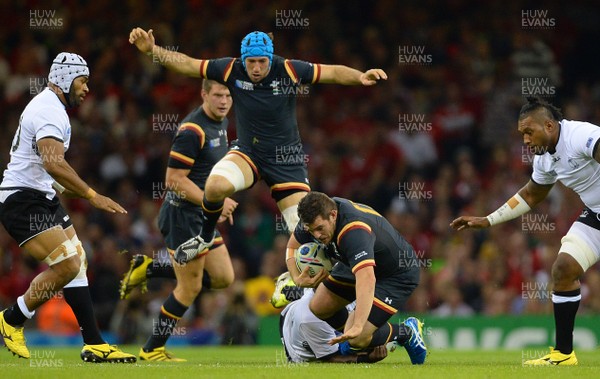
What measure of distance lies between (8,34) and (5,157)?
2.63 meters

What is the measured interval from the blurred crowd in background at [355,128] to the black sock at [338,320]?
5.70m

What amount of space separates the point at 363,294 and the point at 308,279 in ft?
3.15

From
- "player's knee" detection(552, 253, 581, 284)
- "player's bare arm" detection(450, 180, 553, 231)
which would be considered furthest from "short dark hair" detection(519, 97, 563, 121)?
"player's knee" detection(552, 253, 581, 284)

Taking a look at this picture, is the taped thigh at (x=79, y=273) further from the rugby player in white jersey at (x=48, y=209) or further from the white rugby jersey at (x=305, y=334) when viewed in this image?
the white rugby jersey at (x=305, y=334)

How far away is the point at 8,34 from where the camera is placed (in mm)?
19547

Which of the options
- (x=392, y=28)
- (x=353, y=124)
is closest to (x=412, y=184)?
(x=353, y=124)

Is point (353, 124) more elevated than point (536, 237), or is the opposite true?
point (353, 124)

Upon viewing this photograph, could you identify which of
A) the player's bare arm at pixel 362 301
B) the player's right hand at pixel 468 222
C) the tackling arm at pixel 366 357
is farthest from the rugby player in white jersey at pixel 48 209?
the player's right hand at pixel 468 222

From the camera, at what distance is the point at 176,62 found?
10281 millimetres

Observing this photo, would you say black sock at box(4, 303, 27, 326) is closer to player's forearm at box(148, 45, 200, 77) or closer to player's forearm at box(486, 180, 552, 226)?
player's forearm at box(148, 45, 200, 77)

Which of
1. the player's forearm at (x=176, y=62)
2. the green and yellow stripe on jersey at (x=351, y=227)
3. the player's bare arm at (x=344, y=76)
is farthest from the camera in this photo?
the player's forearm at (x=176, y=62)

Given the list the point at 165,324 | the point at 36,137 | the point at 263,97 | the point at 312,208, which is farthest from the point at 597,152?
the point at 36,137

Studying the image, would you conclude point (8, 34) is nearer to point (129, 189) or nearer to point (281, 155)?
point (129, 189)

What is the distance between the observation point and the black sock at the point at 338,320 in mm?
9766
